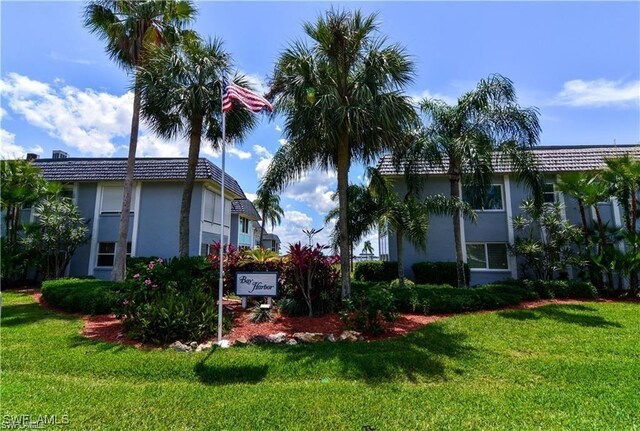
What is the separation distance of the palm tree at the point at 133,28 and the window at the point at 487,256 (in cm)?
1513

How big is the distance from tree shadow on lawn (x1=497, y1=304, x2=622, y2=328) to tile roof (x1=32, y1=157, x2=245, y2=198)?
48.2 feet

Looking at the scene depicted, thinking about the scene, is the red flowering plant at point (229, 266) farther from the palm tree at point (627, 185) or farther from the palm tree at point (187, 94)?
the palm tree at point (627, 185)

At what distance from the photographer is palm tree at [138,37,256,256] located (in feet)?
34.6

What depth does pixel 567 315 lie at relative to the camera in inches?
351

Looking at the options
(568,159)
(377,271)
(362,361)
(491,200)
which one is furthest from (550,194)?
(362,361)

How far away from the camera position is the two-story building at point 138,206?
17.6m

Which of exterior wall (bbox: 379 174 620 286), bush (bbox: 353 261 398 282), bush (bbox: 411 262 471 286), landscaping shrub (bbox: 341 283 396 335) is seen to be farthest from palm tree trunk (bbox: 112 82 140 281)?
bush (bbox: 411 262 471 286)

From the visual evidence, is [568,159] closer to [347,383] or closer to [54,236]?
[347,383]

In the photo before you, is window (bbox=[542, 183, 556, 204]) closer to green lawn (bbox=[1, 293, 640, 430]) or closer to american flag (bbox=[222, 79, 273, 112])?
green lawn (bbox=[1, 293, 640, 430])

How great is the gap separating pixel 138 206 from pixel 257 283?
41.2 ft

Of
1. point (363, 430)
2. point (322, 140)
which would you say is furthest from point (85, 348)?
point (322, 140)

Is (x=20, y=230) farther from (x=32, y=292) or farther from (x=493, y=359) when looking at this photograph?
(x=493, y=359)

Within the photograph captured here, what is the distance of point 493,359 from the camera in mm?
5746

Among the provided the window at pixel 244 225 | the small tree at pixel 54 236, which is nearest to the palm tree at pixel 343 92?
the small tree at pixel 54 236
